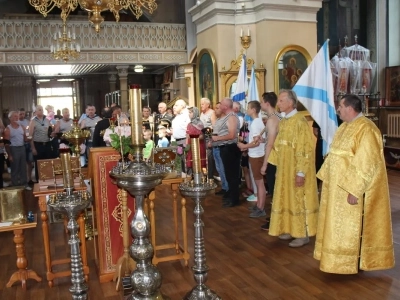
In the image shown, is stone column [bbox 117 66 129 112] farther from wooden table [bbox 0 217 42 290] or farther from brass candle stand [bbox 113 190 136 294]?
brass candle stand [bbox 113 190 136 294]

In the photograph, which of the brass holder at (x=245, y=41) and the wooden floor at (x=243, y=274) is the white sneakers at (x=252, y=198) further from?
the brass holder at (x=245, y=41)

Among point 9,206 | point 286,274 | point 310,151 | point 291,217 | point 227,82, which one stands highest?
point 227,82

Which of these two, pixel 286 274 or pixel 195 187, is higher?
pixel 195 187

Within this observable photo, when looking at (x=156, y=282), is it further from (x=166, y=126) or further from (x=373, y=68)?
(x=373, y=68)

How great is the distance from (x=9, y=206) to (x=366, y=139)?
3.00 m

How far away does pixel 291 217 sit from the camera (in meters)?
4.36

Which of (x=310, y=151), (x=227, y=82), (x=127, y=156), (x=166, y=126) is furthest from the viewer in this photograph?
(x=227, y=82)

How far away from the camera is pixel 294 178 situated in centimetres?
427

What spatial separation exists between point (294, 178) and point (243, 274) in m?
1.08

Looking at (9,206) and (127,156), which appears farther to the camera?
(9,206)

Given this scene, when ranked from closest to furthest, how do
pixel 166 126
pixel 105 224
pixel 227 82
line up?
pixel 105 224 < pixel 166 126 < pixel 227 82

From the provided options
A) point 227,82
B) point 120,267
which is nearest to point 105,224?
point 120,267

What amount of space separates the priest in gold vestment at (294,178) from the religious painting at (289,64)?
611cm

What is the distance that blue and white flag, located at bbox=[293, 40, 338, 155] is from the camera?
4.38m
